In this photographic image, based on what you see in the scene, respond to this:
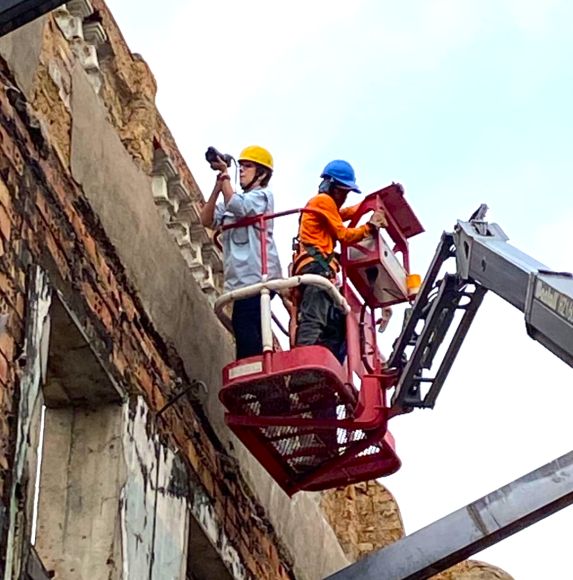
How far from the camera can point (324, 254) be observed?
7793mm

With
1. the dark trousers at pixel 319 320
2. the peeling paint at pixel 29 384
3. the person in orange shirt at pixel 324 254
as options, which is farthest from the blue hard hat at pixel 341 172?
the peeling paint at pixel 29 384

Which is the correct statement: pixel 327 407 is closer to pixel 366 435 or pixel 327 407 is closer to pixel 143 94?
pixel 366 435

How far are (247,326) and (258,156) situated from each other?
2.97ft

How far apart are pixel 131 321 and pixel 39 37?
4.65 feet

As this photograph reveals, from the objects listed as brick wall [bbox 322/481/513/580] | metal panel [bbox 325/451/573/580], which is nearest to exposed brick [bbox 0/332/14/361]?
metal panel [bbox 325/451/573/580]

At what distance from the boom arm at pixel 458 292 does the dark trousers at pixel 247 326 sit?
745mm

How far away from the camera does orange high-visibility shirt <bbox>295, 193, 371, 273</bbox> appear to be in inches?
308

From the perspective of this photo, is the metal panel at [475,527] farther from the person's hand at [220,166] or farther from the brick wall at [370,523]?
the brick wall at [370,523]

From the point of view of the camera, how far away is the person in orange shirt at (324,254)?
7.58 m

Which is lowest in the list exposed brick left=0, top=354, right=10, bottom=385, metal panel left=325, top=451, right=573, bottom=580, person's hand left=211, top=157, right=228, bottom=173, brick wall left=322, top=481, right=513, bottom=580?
exposed brick left=0, top=354, right=10, bottom=385

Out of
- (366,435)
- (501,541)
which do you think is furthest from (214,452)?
(501,541)

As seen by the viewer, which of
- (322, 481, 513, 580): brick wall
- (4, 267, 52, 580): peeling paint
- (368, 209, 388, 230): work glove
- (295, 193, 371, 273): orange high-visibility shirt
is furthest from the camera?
(322, 481, 513, 580): brick wall

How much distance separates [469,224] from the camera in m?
7.57

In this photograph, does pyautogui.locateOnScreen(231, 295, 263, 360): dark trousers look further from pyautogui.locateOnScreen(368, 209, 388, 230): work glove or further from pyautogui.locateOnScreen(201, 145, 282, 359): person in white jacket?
pyautogui.locateOnScreen(368, 209, 388, 230): work glove
